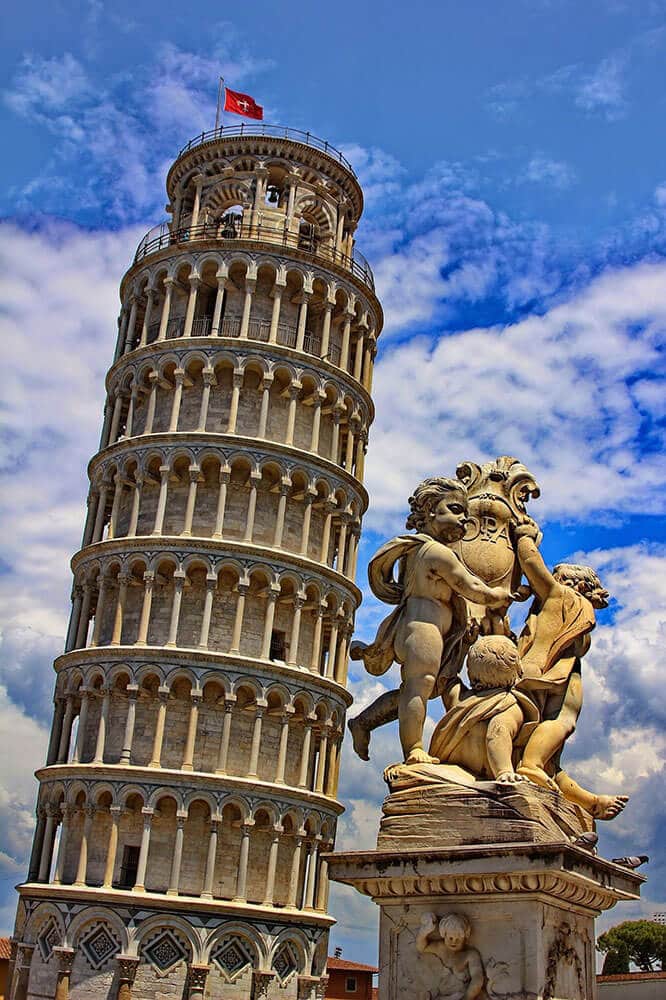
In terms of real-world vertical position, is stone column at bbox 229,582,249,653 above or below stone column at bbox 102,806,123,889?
above

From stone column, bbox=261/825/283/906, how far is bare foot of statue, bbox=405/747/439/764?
37.8m

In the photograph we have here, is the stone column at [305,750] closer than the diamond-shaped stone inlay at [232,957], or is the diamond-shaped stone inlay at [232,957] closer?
the diamond-shaped stone inlay at [232,957]

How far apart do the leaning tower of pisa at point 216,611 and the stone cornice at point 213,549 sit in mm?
121

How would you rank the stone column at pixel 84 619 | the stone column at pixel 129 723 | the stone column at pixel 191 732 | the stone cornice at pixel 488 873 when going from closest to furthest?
the stone cornice at pixel 488 873, the stone column at pixel 191 732, the stone column at pixel 129 723, the stone column at pixel 84 619

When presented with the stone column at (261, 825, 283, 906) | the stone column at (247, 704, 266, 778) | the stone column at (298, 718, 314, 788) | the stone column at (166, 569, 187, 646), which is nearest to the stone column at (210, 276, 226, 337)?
the stone column at (166, 569, 187, 646)

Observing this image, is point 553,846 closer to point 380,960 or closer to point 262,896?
point 380,960

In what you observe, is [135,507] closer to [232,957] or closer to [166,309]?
[166,309]

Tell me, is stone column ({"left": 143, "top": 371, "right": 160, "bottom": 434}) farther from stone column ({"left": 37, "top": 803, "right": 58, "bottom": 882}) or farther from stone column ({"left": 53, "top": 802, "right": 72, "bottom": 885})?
stone column ({"left": 37, "top": 803, "right": 58, "bottom": 882})

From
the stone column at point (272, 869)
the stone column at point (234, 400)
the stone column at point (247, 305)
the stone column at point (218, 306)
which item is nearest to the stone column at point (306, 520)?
the stone column at point (234, 400)

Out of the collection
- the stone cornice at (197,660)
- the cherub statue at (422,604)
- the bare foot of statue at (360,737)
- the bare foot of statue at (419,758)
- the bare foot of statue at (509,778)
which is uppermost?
the stone cornice at (197,660)

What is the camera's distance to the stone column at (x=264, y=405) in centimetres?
4894

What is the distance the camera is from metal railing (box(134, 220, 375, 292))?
5256 cm

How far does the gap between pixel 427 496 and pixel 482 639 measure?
1.13 meters

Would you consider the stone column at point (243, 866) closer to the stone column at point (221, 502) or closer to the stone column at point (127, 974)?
the stone column at point (127, 974)
